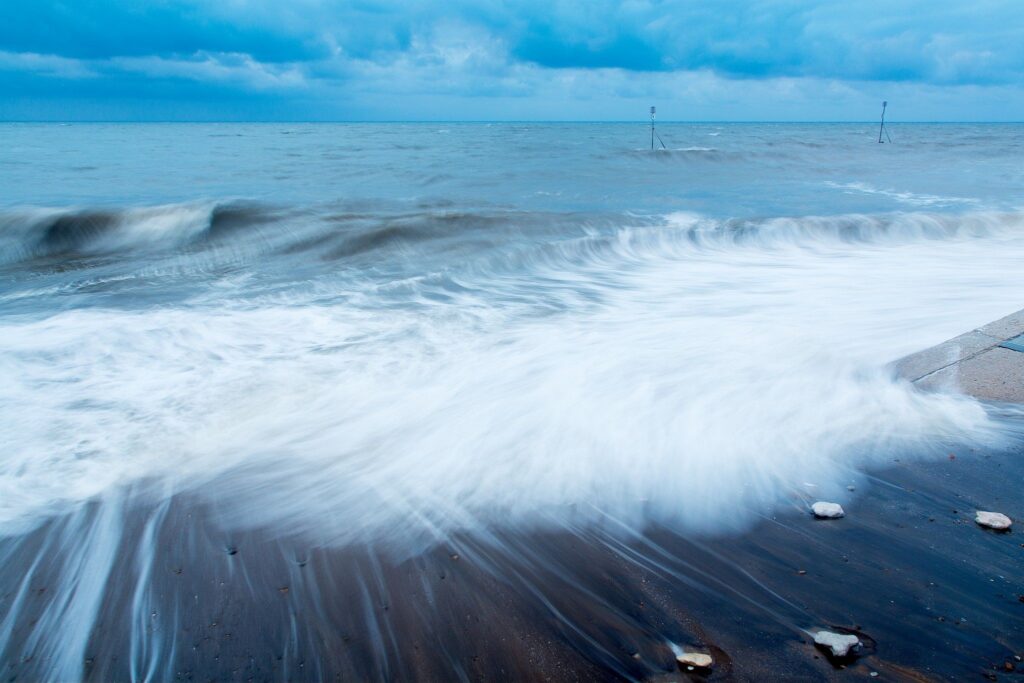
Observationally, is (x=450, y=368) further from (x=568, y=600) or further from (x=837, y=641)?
(x=837, y=641)

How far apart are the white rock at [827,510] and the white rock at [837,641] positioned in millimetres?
831

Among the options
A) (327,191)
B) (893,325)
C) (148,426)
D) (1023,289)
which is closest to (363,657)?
(148,426)

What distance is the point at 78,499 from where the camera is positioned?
357 cm

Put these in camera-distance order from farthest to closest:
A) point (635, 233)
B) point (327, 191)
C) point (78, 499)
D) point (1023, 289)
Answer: point (327, 191), point (635, 233), point (1023, 289), point (78, 499)

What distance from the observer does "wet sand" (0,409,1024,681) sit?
236 centimetres

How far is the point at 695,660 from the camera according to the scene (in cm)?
230

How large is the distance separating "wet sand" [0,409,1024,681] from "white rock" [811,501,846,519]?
0.15ft

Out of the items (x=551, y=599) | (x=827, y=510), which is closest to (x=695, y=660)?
(x=551, y=599)

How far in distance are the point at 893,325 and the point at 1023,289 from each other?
2800 millimetres

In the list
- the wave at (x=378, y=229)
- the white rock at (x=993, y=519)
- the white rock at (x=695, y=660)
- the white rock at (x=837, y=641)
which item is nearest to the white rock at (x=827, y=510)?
the white rock at (x=993, y=519)

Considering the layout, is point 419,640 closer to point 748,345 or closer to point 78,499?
point 78,499

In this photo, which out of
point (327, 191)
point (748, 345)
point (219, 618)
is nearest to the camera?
point (219, 618)

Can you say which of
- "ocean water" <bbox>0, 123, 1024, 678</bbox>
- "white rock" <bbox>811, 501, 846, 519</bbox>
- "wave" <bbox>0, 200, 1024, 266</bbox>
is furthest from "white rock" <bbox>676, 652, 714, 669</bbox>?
"wave" <bbox>0, 200, 1024, 266</bbox>

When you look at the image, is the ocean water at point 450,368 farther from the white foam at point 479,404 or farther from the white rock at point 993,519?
the white rock at point 993,519
